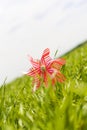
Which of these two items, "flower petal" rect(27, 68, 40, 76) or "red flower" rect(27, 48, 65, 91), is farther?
"flower petal" rect(27, 68, 40, 76)

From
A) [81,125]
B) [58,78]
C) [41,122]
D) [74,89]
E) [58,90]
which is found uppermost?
[74,89]

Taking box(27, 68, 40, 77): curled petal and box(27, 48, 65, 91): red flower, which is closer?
box(27, 48, 65, 91): red flower

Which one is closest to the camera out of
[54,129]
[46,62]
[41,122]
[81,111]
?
[54,129]

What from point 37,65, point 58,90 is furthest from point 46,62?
point 58,90

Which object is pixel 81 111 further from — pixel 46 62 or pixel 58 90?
pixel 58 90

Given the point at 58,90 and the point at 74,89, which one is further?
the point at 58,90

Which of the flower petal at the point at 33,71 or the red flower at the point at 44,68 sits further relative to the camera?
the flower petal at the point at 33,71

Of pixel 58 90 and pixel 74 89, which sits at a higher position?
pixel 74 89

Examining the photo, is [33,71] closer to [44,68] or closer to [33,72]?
[33,72]

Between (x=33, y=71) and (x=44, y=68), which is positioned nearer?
(x=44, y=68)

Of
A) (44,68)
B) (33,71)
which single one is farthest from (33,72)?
(44,68)

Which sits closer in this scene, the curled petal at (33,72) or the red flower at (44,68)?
the red flower at (44,68)
